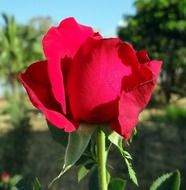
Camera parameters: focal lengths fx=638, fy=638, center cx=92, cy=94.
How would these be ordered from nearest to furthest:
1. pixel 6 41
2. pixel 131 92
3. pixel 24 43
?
pixel 131 92 < pixel 6 41 < pixel 24 43

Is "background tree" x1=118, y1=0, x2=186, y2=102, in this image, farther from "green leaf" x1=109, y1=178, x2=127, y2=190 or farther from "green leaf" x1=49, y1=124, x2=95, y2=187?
"green leaf" x1=49, y1=124, x2=95, y2=187

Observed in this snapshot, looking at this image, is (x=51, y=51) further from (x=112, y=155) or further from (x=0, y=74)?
(x=0, y=74)

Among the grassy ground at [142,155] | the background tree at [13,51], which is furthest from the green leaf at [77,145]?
the background tree at [13,51]

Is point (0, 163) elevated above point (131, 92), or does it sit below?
below

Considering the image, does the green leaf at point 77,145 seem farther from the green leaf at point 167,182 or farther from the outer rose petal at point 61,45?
the green leaf at point 167,182

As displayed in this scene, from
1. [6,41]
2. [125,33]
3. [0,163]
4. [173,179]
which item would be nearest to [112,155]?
[0,163]

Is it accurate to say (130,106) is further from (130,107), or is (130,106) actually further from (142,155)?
(142,155)

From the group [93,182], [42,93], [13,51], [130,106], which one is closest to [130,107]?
[130,106]

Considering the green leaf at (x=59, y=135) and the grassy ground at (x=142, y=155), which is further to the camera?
the grassy ground at (x=142, y=155)
